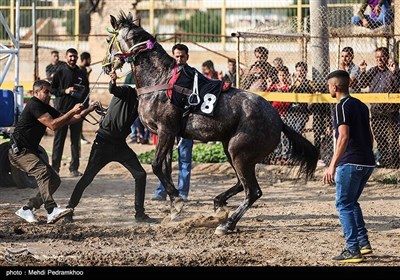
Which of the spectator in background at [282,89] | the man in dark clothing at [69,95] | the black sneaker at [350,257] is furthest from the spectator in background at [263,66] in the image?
the black sneaker at [350,257]

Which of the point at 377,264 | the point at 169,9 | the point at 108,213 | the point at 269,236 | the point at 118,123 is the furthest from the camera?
the point at 169,9

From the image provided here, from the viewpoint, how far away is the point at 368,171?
349 inches

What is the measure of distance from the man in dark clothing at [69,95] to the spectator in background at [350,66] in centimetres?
442

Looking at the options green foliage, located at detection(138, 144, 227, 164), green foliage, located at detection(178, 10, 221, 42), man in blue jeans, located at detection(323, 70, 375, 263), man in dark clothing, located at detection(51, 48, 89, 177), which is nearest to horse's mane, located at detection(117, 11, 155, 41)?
man in blue jeans, located at detection(323, 70, 375, 263)

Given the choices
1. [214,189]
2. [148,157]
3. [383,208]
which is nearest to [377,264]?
[383,208]

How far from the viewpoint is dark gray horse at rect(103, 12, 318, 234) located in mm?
10781

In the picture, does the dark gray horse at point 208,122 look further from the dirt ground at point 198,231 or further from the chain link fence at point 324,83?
the chain link fence at point 324,83

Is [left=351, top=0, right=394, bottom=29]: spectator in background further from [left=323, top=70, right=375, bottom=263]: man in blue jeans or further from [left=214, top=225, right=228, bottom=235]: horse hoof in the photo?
[left=323, top=70, right=375, bottom=263]: man in blue jeans

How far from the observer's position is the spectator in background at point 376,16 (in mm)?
16328

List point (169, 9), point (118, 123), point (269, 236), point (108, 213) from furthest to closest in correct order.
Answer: point (169, 9), point (108, 213), point (118, 123), point (269, 236)

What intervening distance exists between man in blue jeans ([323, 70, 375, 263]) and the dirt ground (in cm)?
35

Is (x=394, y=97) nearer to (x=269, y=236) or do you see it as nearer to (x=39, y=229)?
(x=269, y=236)

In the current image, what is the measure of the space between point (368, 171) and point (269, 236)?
190 centimetres

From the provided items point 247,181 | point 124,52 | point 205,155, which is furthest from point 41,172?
point 205,155
